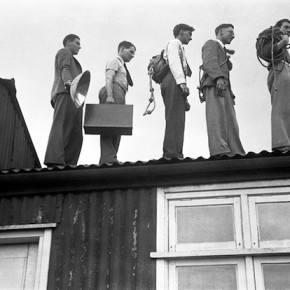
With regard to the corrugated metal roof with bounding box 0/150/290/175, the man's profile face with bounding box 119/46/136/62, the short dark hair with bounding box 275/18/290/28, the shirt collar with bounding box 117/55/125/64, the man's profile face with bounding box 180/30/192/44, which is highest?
the short dark hair with bounding box 275/18/290/28

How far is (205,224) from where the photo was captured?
278 inches

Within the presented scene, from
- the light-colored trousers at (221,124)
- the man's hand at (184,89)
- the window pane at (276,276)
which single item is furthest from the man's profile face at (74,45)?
the window pane at (276,276)

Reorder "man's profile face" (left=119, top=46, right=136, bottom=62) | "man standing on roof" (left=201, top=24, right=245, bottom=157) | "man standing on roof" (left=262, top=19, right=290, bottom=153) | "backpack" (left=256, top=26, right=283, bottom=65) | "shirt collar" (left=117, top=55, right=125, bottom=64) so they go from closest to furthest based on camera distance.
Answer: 1. "man standing on roof" (left=262, top=19, right=290, bottom=153)
2. "man standing on roof" (left=201, top=24, right=245, bottom=157)
3. "backpack" (left=256, top=26, right=283, bottom=65)
4. "shirt collar" (left=117, top=55, right=125, bottom=64)
5. "man's profile face" (left=119, top=46, right=136, bottom=62)

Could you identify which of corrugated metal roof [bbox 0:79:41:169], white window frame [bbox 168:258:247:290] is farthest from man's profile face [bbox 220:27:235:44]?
corrugated metal roof [bbox 0:79:41:169]

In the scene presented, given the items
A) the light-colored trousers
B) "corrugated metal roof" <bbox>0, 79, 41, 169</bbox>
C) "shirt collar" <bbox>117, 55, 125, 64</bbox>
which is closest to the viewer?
the light-colored trousers

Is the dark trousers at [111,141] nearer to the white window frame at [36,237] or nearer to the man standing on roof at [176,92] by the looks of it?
the man standing on roof at [176,92]

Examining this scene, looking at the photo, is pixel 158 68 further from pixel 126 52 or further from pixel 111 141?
pixel 111 141

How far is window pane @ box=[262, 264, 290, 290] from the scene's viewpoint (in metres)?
6.55

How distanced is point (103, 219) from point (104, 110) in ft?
6.87

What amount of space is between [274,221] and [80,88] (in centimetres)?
357

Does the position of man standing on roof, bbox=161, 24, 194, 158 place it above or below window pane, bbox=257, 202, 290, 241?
above

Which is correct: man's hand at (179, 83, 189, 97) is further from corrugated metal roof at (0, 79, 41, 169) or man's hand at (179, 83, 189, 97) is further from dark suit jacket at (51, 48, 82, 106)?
corrugated metal roof at (0, 79, 41, 169)

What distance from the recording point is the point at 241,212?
22.9ft

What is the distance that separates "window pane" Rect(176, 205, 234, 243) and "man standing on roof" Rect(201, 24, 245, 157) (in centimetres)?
157
